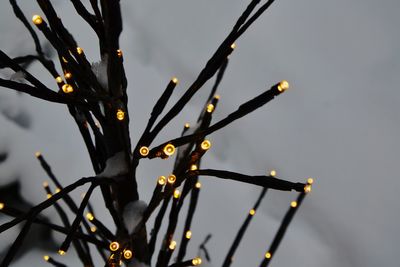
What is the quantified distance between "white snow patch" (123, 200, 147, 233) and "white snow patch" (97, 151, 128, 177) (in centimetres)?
13

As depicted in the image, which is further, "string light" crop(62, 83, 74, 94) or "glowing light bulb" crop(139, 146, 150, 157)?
"glowing light bulb" crop(139, 146, 150, 157)

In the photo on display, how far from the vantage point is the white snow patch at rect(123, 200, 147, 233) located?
100cm

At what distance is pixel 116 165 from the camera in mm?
1012

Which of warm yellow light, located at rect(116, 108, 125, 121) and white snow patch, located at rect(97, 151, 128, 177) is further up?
warm yellow light, located at rect(116, 108, 125, 121)

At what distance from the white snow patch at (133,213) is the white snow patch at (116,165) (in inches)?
5.1

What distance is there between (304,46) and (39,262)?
303cm

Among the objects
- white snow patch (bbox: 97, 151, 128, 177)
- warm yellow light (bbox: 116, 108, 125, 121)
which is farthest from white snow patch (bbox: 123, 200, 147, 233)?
warm yellow light (bbox: 116, 108, 125, 121)

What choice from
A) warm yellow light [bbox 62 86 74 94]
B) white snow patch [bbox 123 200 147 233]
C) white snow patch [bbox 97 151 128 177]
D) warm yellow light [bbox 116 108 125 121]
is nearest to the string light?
warm yellow light [bbox 62 86 74 94]

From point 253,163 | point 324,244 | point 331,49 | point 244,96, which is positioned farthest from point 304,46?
point 324,244

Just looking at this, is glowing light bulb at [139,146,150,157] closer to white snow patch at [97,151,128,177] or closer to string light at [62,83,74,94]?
white snow patch at [97,151,128,177]

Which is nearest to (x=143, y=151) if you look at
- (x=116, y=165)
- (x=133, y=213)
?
(x=116, y=165)

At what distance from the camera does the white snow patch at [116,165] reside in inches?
38.9

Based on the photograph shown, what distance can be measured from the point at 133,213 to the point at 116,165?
0.54 feet

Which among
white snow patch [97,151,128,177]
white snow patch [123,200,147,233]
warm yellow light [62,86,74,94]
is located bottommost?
white snow patch [123,200,147,233]
